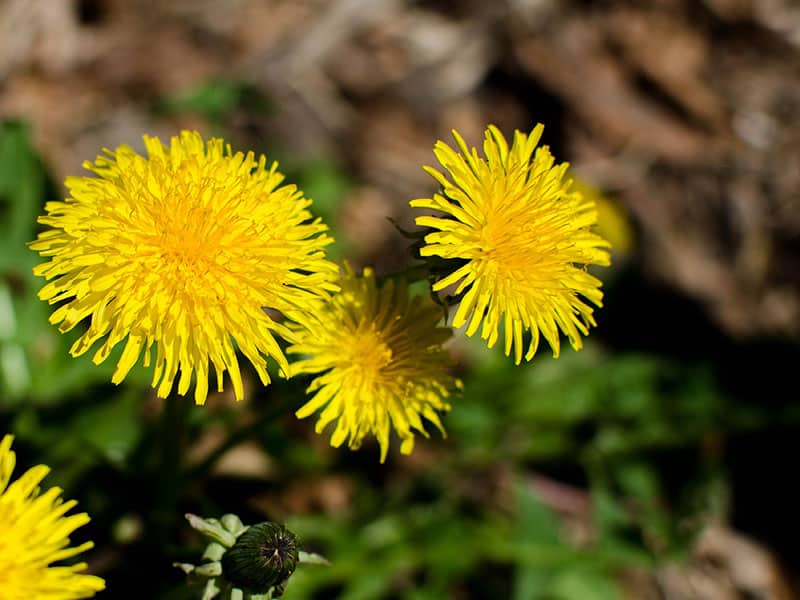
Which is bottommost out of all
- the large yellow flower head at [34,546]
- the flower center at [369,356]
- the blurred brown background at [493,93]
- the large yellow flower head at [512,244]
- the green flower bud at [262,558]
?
the large yellow flower head at [34,546]

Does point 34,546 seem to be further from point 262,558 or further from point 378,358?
point 378,358

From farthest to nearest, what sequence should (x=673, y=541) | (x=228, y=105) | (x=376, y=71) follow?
(x=376, y=71) → (x=228, y=105) → (x=673, y=541)

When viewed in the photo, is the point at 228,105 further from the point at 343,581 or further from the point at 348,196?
the point at 343,581

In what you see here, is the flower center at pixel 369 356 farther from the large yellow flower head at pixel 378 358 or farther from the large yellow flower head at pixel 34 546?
the large yellow flower head at pixel 34 546

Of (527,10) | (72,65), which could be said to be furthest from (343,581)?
(527,10)

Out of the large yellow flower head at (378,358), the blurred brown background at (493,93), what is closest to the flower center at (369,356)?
the large yellow flower head at (378,358)

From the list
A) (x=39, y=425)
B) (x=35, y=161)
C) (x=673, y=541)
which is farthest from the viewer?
(x=673, y=541)
